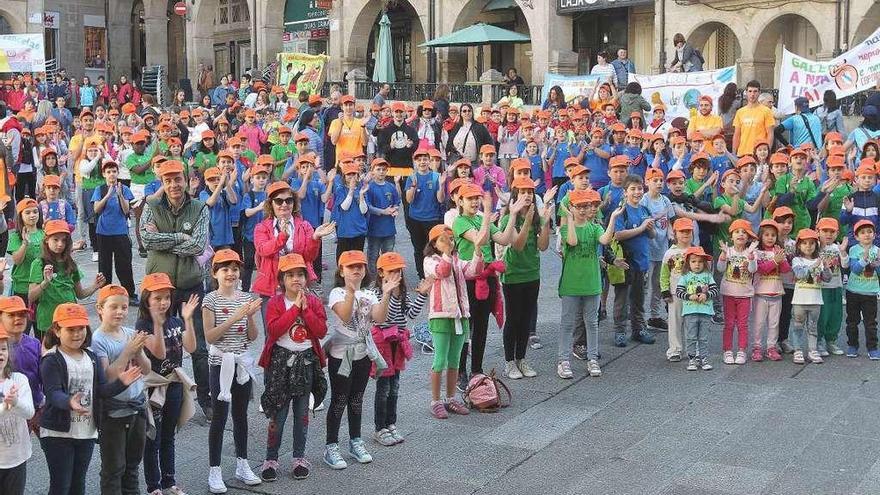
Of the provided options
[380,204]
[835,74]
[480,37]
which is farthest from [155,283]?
[480,37]

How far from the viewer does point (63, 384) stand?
603 centimetres

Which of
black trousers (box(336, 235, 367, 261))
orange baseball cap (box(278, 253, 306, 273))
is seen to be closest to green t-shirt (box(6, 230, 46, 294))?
orange baseball cap (box(278, 253, 306, 273))

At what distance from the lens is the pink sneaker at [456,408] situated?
28.3 feet

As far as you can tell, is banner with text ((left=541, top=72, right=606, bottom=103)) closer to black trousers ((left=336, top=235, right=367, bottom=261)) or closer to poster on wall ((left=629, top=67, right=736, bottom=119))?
poster on wall ((left=629, top=67, right=736, bottom=119))

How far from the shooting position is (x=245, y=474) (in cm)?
716

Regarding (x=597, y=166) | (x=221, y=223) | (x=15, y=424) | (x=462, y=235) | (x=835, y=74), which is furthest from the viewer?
(x=835, y=74)

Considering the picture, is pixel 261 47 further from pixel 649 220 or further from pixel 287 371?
pixel 287 371

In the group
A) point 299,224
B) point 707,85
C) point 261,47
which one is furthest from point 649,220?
point 261,47

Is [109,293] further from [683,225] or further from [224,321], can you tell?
[683,225]

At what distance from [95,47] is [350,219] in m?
37.7

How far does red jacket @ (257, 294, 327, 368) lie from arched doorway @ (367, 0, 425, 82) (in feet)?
94.8

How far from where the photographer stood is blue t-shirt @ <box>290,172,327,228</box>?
1222 centimetres

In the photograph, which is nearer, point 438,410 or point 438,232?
point 438,232

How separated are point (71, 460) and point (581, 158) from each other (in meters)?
9.51
